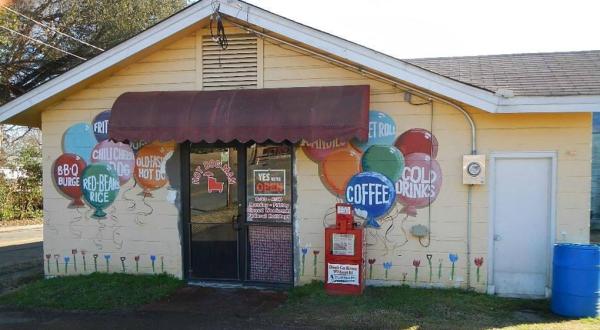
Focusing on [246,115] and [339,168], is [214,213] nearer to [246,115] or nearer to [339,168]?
[246,115]

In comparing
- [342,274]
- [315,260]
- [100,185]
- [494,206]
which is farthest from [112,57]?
[494,206]

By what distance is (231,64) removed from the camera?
769cm

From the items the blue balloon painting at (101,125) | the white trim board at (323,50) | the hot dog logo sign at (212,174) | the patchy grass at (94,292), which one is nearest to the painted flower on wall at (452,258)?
the white trim board at (323,50)

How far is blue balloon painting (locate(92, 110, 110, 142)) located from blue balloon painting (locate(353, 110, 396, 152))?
14.0ft

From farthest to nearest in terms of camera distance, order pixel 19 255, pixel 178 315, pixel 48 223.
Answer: pixel 19 255, pixel 48 223, pixel 178 315

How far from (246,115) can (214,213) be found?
1.81 meters

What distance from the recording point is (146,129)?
7.05 metres

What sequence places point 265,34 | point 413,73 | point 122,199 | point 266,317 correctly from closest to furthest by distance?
point 266,317
point 413,73
point 265,34
point 122,199

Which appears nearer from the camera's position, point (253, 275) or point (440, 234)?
point (440, 234)

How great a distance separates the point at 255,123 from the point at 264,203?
1.44 metres

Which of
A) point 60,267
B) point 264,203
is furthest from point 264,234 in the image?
point 60,267

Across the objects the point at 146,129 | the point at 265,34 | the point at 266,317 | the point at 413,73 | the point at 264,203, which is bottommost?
the point at 266,317

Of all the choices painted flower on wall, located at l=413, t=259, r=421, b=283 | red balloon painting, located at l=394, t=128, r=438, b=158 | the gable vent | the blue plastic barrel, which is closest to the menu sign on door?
the gable vent

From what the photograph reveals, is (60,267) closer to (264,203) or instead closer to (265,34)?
(264,203)
